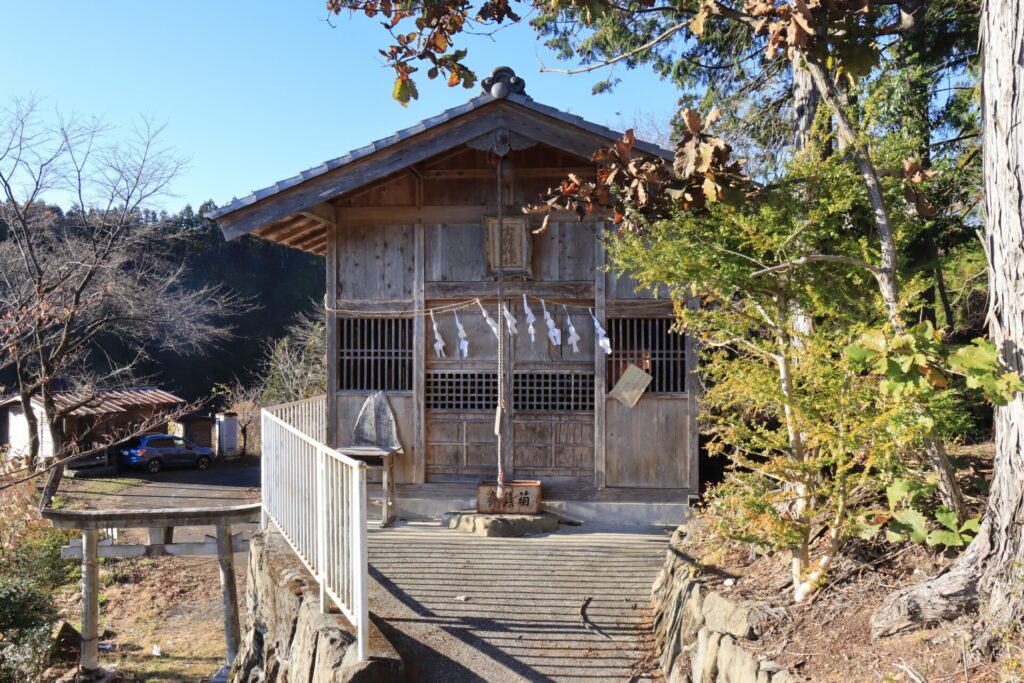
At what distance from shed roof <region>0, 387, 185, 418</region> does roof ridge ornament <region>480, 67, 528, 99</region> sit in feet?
58.8

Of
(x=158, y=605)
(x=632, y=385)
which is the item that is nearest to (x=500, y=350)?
(x=632, y=385)

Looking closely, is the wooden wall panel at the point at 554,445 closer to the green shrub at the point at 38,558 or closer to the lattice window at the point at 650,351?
the lattice window at the point at 650,351

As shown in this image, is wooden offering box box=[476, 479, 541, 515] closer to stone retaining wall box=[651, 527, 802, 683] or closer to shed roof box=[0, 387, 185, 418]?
stone retaining wall box=[651, 527, 802, 683]

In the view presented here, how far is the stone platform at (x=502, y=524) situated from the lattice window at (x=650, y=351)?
1.85 meters

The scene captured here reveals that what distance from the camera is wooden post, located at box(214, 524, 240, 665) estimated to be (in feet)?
32.1

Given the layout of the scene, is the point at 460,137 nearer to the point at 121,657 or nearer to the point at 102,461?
the point at 121,657

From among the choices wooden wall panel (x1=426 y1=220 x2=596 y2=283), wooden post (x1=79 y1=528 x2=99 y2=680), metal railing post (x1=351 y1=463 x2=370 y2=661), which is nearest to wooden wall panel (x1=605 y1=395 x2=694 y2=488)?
wooden wall panel (x1=426 y1=220 x2=596 y2=283)

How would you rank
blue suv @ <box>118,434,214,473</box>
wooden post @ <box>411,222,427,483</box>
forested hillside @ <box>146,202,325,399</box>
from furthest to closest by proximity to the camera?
1. forested hillside @ <box>146,202,325,399</box>
2. blue suv @ <box>118,434,214,473</box>
3. wooden post @ <box>411,222,427,483</box>

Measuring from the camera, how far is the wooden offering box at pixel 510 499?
8.26 metres

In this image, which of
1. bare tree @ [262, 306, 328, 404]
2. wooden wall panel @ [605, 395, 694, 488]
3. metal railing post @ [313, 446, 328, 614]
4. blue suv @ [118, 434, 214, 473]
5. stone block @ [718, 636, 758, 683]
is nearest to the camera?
stone block @ [718, 636, 758, 683]

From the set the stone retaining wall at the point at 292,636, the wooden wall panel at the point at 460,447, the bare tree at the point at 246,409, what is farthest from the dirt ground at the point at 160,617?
the bare tree at the point at 246,409

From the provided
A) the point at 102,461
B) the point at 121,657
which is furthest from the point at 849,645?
the point at 102,461

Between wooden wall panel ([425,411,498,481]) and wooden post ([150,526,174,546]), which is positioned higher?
wooden wall panel ([425,411,498,481])

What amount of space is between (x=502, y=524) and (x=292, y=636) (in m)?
2.64
